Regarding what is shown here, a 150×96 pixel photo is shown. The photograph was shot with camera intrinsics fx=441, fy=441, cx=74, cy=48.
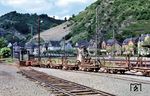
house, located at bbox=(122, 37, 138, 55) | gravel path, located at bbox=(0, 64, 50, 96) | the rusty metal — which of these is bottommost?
gravel path, located at bbox=(0, 64, 50, 96)

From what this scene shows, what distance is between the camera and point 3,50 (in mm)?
129875

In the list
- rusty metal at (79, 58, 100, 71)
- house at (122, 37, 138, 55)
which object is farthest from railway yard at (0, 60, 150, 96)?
house at (122, 37, 138, 55)

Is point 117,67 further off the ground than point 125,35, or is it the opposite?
point 125,35

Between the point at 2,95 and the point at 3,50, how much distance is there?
361ft

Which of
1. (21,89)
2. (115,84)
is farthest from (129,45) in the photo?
(21,89)

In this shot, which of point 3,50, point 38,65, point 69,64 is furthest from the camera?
point 3,50

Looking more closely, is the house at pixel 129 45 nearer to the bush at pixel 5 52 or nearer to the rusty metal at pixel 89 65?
the bush at pixel 5 52

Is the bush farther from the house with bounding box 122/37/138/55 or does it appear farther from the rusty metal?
the rusty metal

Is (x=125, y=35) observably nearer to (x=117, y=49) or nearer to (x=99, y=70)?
(x=117, y=49)

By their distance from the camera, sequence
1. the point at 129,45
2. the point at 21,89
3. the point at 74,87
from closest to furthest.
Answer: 1. the point at 74,87
2. the point at 21,89
3. the point at 129,45

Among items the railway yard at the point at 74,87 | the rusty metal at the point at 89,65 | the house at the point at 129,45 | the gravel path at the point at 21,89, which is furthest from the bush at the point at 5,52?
the gravel path at the point at 21,89

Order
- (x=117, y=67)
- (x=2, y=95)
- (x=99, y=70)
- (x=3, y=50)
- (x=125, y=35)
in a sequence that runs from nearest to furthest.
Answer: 1. (x=2, y=95)
2. (x=117, y=67)
3. (x=99, y=70)
4. (x=3, y=50)
5. (x=125, y=35)

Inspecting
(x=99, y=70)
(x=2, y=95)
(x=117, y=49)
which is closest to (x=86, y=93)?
(x=2, y=95)

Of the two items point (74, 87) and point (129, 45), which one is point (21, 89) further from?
point (129, 45)
